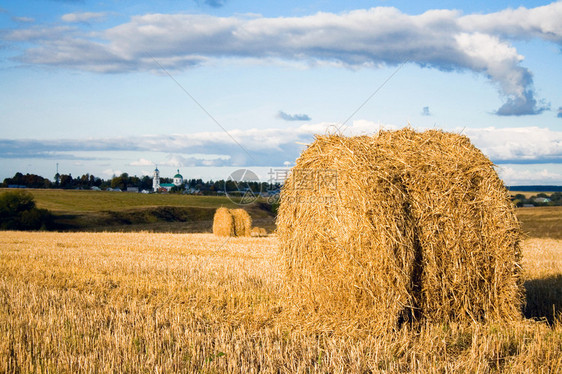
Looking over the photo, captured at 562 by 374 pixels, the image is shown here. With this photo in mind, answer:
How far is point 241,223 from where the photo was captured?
2373 cm

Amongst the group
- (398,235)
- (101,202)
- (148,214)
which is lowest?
(148,214)

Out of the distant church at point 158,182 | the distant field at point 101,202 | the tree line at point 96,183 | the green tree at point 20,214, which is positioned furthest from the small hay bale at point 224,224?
the distant church at point 158,182

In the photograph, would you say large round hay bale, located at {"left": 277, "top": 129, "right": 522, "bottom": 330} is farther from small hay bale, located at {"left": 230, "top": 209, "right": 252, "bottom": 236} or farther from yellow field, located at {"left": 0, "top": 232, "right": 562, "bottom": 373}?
small hay bale, located at {"left": 230, "top": 209, "right": 252, "bottom": 236}

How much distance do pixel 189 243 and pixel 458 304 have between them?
43.4 ft

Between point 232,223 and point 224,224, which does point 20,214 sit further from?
point 232,223

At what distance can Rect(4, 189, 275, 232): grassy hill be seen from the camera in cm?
3706

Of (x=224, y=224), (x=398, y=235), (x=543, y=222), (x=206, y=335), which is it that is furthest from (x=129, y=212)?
(x=398, y=235)

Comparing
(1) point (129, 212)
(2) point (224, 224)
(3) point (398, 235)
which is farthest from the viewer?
(1) point (129, 212)

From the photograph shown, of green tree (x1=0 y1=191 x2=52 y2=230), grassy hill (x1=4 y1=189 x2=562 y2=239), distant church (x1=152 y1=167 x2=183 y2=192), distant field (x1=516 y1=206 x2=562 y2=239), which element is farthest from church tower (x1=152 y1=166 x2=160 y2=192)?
distant field (x1=516 y1=206 x2=562 y2=239)

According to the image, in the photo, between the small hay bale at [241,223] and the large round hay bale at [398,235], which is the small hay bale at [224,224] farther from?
the large round hay bale at [398,235]

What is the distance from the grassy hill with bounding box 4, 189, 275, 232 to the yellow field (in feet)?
82.4

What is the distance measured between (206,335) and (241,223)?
18.0 meters

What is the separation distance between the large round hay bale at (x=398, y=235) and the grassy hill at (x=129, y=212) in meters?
26.8

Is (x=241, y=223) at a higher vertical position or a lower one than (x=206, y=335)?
higher
